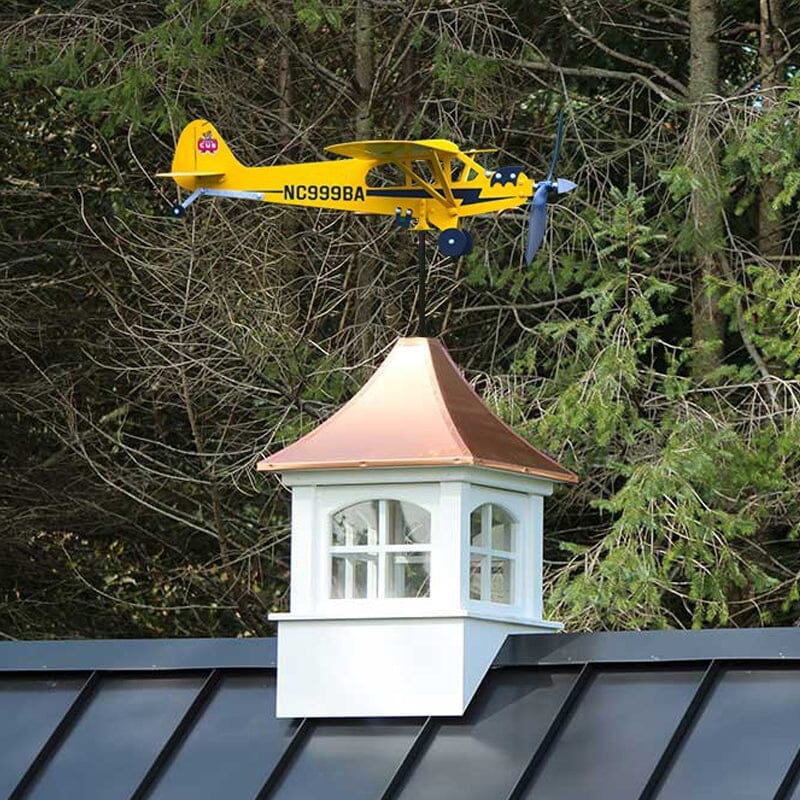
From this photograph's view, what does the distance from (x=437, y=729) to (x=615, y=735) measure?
2.19 ft

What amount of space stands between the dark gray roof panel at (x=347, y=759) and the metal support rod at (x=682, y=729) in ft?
3.05

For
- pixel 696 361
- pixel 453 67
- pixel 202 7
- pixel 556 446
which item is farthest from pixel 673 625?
pixel 202 7

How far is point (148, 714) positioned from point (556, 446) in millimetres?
5926

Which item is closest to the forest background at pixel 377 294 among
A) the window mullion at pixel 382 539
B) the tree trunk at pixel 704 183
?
the tree trunk at pixel 704 183

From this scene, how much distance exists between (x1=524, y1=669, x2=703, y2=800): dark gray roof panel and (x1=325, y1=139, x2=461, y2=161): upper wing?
7.29 ft

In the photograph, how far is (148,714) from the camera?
7.79 meters

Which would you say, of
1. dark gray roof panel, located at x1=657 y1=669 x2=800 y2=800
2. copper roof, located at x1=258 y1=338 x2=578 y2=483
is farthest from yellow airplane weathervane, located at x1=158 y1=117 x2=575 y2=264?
dark gray roof panel, located at x1=657 y1=669 x2=800 y2=800

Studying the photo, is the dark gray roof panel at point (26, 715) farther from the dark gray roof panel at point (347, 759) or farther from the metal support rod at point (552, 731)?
the metal support rod at point (552, 731)

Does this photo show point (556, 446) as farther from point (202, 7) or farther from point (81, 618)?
point (81, 618)

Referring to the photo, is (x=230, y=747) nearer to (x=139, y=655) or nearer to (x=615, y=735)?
(x=139, y=655)

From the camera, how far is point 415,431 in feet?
24.6

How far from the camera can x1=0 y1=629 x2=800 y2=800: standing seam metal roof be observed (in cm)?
673

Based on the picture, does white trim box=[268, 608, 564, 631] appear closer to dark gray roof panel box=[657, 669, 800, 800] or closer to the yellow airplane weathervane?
dark gray roof panel box=[657, 669, 800, 800]

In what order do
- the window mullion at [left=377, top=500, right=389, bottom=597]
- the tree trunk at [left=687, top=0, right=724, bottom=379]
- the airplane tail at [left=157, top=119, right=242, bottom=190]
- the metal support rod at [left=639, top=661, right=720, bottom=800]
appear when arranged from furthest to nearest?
1. the tree trunk at [left=687, top=0, right=724, bottom=379]
2. the airplane tail at [left=157, top=119, right=242, bottom=190]
3. the window mullion at [left=377, top=500, right=389, bottom=597]
4. the metal support rod at [left=639, top=661, right=720, bottom=800]
